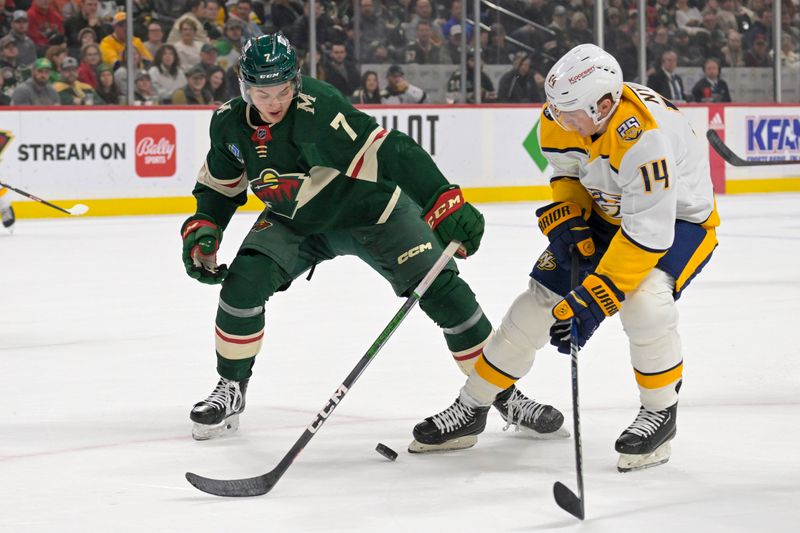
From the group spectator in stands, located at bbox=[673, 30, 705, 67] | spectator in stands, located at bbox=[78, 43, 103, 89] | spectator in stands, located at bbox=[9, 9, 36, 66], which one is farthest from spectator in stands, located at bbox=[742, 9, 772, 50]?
spectator in stands, located at bbox=[9, 9, 36, 66]

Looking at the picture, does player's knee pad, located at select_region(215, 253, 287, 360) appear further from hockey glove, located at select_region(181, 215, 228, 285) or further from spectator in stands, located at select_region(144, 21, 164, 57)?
spectator in stands, located at select_region(144, 21, 164, 57)

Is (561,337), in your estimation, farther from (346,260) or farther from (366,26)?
(366,26)

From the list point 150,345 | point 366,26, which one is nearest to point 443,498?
point 150,345

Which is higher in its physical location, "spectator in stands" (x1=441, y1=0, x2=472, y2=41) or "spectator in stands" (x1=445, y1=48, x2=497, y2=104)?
"spectator in stands" (x1=441, y1=0, x2=472, y2=41)

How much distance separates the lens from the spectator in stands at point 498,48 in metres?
12.0

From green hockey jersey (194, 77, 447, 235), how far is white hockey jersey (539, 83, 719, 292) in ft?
1.32

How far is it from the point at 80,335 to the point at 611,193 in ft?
8.88

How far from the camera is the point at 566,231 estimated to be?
124 inches

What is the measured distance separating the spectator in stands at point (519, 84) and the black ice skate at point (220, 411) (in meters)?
8.85

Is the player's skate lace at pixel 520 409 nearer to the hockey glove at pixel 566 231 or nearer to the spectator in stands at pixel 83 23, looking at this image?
the hockey glove at pixel 566 231

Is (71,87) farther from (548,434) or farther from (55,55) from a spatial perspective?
(548,434)

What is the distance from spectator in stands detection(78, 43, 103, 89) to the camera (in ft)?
34.4

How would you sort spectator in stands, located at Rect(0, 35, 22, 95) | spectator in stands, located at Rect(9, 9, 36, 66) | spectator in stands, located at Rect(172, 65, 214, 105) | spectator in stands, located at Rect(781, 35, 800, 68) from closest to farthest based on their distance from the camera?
1. spectator in stands, located at Rect(0, 35, 22, 95)
2. spectator in stands, located at Rect(9, 9, 36, 66)
3. spectator in stands, located at Rect(172, 65, 214, 105)
4. spectator in stands, located at Rect(781, 35, 800, 68)

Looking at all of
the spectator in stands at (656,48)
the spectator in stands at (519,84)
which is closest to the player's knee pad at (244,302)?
the spectator in stands at (519,84)
